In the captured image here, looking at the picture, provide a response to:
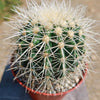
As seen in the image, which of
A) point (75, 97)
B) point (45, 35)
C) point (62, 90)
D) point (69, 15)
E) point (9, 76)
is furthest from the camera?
point (9, 76)

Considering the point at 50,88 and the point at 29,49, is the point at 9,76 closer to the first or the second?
the point at 50,88

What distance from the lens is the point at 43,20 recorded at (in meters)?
0.95

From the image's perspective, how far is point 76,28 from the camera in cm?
99

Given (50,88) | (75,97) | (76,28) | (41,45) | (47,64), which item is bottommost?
(75,97)

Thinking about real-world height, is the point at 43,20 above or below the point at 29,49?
above

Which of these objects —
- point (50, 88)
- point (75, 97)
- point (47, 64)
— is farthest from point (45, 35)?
point (75, 97)

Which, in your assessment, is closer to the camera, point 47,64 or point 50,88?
point 47,64

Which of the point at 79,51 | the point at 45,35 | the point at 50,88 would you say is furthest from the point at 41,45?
the point at 50,88

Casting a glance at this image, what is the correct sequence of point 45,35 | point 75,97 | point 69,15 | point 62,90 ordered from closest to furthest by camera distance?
point 45,35 → point 69,15 → point 62,90 → point 75,97

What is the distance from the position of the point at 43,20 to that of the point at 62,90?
53cm

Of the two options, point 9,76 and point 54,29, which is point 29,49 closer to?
point 54,29

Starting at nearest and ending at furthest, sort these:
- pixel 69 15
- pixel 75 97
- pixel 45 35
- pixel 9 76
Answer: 1. pixel 45 35
2. pixel 69 15
3. pixel 75 97
4. pixel 9 76

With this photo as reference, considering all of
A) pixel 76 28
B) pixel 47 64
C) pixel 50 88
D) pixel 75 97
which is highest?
pixel 76 28

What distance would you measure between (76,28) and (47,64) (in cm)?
28
